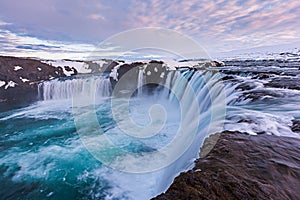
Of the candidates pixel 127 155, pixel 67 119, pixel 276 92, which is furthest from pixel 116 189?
pixel 67 119

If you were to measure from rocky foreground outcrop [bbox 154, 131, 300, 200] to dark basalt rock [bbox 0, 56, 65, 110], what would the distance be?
19.3 meters

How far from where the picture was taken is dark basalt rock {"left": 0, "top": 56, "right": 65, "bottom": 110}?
60.9 ft

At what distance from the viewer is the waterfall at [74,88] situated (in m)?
19.8

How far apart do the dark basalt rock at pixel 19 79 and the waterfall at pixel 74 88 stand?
1.34m

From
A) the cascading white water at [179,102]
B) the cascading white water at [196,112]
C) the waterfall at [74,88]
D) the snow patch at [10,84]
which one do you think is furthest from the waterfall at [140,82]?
the snow patch at [10,84]

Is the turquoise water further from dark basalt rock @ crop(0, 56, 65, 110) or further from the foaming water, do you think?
dark basalt rock @ crop(0, 56, 65, 110)

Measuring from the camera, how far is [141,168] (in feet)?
20.3

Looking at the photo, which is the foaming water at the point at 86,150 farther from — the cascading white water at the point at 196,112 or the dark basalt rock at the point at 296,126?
the dark basalt rock at the point at 296,126

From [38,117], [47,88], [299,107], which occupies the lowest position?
[38,117]

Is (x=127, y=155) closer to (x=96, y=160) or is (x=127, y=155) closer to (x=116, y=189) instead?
(x=96, y=160)

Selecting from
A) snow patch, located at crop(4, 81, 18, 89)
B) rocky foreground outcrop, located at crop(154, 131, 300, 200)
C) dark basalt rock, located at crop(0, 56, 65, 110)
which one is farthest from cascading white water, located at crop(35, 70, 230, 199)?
snow patch, located at crop(4, 81, 18, 89)

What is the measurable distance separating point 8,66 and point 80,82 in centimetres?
827

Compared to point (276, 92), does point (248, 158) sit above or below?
below

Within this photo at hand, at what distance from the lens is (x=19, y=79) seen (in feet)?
66.4
